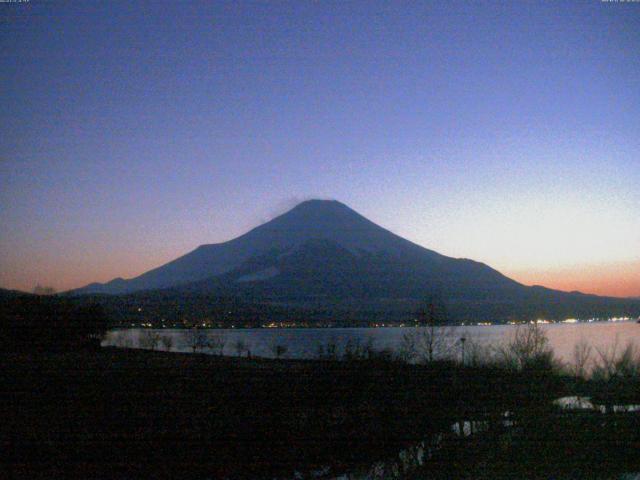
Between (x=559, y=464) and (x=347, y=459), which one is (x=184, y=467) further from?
(x=559, y=464)

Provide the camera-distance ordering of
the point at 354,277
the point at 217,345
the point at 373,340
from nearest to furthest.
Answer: the point at 373,340 → the point at 217,345 → the point at 354,277

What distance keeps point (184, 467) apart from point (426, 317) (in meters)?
19.3

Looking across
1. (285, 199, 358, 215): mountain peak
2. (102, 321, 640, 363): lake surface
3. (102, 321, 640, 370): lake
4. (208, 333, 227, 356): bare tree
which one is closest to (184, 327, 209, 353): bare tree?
(208, 333, 227, 356): bare tree

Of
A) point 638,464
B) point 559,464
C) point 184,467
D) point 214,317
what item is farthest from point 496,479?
point 214,317

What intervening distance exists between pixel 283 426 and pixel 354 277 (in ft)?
413

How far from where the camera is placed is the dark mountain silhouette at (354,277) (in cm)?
11788

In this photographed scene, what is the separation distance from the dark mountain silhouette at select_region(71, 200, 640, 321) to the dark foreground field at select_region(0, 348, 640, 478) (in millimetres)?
85606

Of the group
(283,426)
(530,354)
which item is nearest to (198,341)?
(530,354)

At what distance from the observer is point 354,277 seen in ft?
448

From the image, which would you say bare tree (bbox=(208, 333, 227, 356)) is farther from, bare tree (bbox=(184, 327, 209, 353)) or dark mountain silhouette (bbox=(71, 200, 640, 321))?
dark mountain silhouette (bbox=(71, 200, 640, 321))

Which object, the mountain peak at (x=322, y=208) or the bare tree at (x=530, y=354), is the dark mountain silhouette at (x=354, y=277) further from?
the bare tree at (x=530, y=354)

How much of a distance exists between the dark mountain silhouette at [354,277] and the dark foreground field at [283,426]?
8561 cm

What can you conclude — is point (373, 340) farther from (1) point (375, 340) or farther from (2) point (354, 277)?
(2) point (354, 277)

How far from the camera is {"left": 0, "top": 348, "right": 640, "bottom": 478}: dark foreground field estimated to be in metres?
8.53
